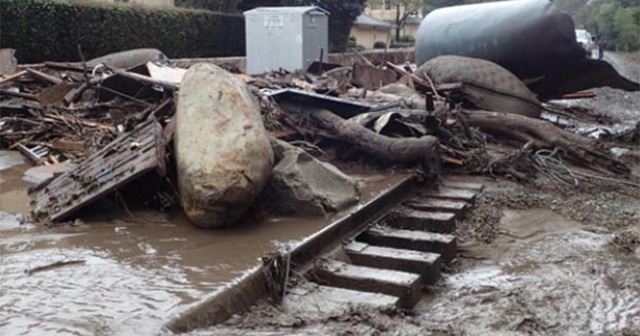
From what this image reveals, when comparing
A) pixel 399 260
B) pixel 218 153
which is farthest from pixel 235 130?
pixel 399 260

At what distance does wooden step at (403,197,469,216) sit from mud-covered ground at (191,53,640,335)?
5.8 inches

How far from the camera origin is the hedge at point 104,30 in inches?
615

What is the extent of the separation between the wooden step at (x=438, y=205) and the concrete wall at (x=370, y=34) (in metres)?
39.0

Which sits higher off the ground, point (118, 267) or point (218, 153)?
point (218, 153)

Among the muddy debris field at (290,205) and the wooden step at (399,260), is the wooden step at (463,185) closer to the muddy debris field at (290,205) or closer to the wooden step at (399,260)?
the muddy debris field at (290,205)

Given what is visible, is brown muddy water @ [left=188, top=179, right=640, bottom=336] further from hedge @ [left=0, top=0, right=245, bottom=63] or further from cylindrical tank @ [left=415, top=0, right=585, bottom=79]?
hedge @ [left=0, top=0, right=245, bottom=63]

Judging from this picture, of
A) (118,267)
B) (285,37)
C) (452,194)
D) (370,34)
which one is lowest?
(370,34)

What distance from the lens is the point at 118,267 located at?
4676 millimetres

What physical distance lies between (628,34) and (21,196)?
50.2 metres

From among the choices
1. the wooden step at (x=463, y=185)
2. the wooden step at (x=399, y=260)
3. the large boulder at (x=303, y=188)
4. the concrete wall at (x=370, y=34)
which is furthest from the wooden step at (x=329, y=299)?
the concrete wall at (x=370, y=34)

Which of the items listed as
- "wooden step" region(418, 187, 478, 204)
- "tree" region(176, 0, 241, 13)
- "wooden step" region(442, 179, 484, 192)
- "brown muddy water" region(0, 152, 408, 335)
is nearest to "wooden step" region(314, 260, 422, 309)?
"brown muddy water" region(0, 152, 408, 335)

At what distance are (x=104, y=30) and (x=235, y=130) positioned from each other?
14.0 m

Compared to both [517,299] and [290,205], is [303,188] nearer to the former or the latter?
[290,205]

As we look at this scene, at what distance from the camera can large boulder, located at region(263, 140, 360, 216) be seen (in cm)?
606
